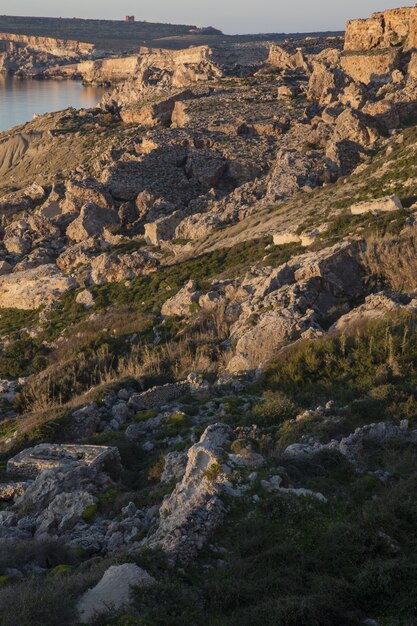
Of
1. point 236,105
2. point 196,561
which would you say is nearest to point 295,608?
point 196,561

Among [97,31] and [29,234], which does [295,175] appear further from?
[97,31]

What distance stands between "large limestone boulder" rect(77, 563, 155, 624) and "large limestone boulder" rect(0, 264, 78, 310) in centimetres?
1796

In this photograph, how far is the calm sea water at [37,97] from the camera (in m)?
72.9

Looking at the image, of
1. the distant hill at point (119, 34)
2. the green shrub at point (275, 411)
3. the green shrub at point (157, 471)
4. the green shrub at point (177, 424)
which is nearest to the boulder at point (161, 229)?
the green shrub at point (177, 424)

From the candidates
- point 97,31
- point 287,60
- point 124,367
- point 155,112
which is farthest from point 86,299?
point 97,31

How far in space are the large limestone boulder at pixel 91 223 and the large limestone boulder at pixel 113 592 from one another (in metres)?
24.0

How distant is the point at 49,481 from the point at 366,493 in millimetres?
3711

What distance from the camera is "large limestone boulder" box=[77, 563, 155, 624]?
538cm

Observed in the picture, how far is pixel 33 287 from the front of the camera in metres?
24.3

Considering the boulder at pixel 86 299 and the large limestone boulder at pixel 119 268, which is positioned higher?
the large limestone boulder at pixel 119 268

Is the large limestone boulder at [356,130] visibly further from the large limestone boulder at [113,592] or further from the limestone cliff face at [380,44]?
the large limestone boulder at [113,592]

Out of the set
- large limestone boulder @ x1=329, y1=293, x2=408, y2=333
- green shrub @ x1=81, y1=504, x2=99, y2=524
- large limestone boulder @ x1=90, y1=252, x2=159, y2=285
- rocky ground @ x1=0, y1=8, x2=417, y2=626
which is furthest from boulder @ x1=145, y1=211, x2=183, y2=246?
green shrub @ x1=81, y1=504, x2=99, y2=524

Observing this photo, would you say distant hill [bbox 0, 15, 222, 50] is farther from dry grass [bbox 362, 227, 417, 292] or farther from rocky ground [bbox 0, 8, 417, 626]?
dry grass [bbox 362, 227, 417, 292]

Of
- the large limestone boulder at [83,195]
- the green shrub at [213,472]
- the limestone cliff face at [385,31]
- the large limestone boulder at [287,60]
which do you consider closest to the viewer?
the green shrub at [213,472]
